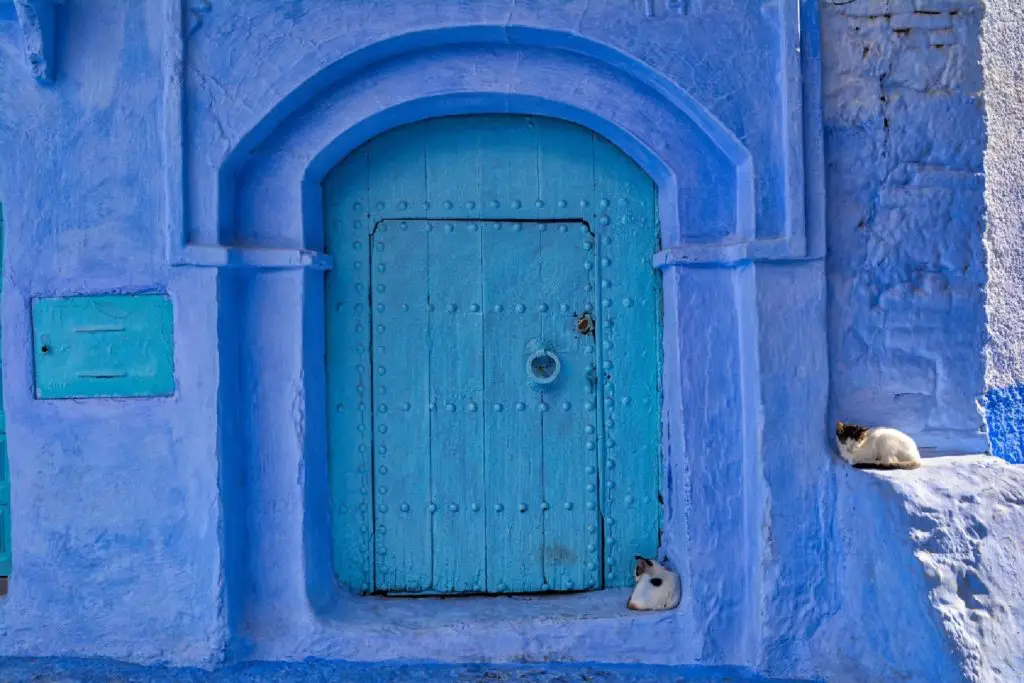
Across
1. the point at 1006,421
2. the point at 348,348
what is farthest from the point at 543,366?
the point at 1006,421

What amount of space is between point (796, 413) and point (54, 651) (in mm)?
2355

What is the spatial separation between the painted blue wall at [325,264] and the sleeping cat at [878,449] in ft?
0.21

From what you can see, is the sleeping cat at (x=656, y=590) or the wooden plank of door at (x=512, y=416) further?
the wooden plank of door at (x=512, y=416)

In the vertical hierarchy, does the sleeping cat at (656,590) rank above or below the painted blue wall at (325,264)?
below

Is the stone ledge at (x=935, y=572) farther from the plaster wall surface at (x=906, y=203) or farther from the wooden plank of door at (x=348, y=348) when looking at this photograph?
the wooden plank of door at (x=348, y=348)

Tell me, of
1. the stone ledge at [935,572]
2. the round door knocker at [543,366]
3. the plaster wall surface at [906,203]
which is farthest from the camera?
the round door knocker at [543,366]

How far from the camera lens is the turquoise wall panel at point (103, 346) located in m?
2.36

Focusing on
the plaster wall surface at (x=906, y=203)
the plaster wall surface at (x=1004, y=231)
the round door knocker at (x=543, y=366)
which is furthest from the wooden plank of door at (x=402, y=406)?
the plaster wall surface at (x=1004, y=231)

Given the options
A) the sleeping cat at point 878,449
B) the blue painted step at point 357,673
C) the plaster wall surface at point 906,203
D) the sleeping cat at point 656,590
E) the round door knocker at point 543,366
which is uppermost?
the plaster wall surface at point 906,203

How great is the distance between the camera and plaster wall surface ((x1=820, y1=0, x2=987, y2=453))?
235cm

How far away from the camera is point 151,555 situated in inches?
92.6

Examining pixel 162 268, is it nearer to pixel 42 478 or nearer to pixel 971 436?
pixel 42 478

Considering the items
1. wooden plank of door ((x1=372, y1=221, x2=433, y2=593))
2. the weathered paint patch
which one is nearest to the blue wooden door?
wooden plank of door ((x1=372, y1=221, x2=433, y2=593))

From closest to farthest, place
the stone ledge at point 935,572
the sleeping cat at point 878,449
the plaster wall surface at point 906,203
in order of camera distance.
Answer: the stone ledge at point 935,572, the sleeping cat at point 878,449, the plaster wall surface at point 906,203
